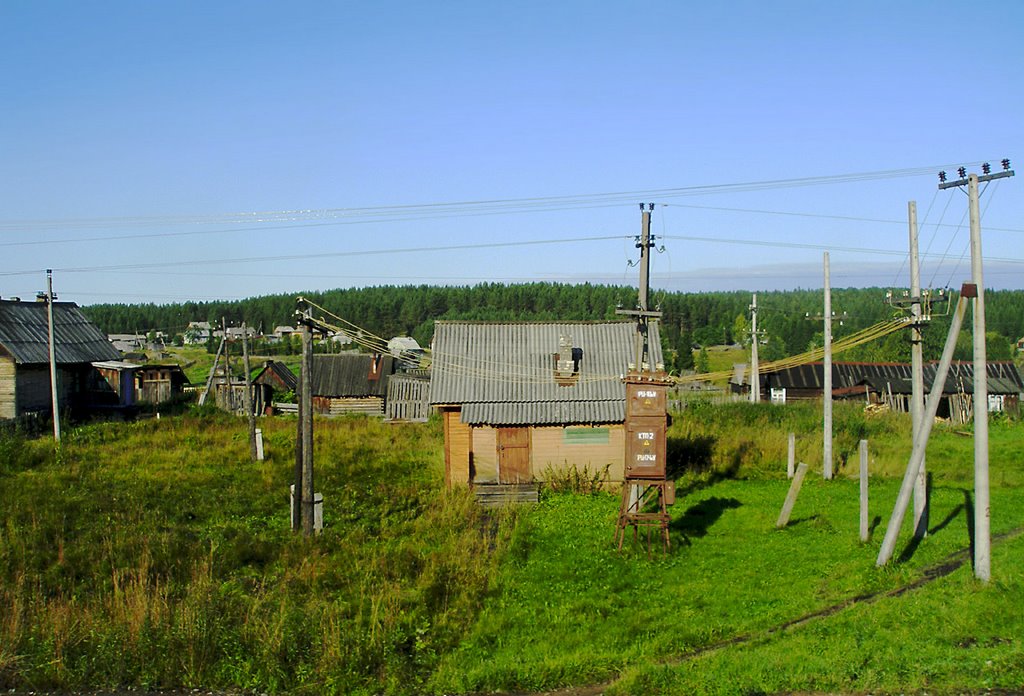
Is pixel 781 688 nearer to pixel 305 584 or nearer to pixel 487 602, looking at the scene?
pixel 487 602

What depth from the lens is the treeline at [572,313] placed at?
10169cm

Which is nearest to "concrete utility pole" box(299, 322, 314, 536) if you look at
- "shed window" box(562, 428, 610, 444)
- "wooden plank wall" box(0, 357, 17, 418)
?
"shed window" box(562, 428, 610, 444)

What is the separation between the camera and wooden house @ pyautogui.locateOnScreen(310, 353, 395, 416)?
51969mm

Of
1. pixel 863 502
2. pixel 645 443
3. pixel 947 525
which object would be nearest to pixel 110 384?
pixel 645 443

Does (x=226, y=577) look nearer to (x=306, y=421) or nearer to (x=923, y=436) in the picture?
(x=306, y=421)

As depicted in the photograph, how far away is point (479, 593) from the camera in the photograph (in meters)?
14.2

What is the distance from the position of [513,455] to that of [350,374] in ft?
97.5

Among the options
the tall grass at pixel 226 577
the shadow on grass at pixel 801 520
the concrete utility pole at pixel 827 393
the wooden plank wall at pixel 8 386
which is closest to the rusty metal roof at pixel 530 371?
the tall grass at pixel 226 577

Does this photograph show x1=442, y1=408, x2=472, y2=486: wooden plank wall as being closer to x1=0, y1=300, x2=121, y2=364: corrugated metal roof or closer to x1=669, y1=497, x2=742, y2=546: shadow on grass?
x1=669, y1=497, x2=742, y2=546: shadow on grass

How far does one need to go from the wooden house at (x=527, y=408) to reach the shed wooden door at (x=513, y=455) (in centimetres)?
3

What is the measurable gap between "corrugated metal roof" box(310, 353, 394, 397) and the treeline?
3848 cm

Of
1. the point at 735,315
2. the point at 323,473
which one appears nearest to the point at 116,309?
the point at 735,315

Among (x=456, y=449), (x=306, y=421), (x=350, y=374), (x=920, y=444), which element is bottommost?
(x=456, y=449)

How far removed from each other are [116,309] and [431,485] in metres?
154
